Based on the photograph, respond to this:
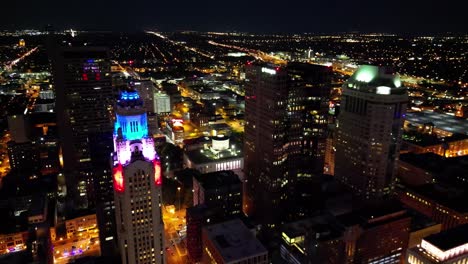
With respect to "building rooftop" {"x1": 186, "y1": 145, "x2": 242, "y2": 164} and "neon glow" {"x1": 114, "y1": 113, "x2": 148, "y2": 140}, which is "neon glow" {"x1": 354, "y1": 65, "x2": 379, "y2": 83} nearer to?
"building rooftop" {"x1": 186, "y1": 145, "x2": 242, "y2": 164}

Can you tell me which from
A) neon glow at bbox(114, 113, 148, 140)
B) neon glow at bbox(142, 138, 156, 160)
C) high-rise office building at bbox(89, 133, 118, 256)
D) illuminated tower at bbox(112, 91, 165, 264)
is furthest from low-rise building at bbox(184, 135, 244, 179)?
neon glow at bbox(114, 113, 148, 140)

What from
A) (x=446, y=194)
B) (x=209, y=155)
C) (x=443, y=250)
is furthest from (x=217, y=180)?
(x=446, y=194)

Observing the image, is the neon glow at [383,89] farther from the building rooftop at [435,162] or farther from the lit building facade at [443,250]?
the lit building facade at [443,250]

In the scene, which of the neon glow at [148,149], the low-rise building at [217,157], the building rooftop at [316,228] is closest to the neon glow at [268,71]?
the building rooftop at [316,228]

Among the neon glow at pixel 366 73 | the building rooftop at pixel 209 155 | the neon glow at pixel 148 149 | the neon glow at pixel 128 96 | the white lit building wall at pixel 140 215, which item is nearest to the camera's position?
the white lit building wall at pixel 140 215

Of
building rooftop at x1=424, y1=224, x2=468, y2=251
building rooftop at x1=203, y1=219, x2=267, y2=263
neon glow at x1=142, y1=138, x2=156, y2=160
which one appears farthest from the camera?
building rooftop at x1=203, y1=219, x2=267, y2=263

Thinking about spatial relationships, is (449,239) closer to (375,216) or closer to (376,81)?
(375,216)
